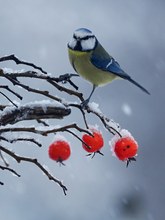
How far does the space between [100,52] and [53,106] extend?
2.46 feet

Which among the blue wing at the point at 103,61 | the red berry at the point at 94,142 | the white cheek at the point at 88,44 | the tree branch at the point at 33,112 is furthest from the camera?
the blue wing at the point at 103,61

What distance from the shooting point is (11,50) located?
9641 mm

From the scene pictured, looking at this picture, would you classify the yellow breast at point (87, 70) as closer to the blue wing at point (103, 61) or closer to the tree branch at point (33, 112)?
the blue wing at point (103, 61)

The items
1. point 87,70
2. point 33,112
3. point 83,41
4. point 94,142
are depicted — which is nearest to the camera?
point 33,112

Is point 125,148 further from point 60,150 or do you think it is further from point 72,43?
point 72,43

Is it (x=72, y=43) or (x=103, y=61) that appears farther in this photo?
(x=103, y=61)

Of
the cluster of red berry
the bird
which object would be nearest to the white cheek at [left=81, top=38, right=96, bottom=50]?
the bird

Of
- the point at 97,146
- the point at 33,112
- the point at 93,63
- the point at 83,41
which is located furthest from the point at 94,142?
the point at 93,63

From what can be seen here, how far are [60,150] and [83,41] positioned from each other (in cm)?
44

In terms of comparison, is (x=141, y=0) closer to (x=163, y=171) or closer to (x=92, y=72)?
(x=163, y=171)

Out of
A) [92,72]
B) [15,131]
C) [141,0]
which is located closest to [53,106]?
[15,131]

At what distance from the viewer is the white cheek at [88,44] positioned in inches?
75.6

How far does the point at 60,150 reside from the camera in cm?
156

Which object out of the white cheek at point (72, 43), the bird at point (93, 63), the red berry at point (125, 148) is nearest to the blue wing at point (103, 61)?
the bird at point (93, 63)
